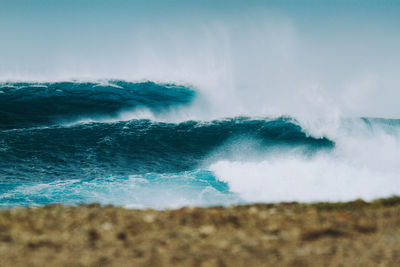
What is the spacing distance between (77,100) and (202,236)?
35.4 m

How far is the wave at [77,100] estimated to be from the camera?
2975 centimetres

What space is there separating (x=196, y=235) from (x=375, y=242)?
5.76 feet

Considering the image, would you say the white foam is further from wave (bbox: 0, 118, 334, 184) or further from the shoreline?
the shoreline

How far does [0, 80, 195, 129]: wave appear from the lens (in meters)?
29.8

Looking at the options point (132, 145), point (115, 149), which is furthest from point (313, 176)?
point (115, 149)

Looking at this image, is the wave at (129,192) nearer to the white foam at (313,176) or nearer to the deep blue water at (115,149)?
the deep blue water at (115,149)

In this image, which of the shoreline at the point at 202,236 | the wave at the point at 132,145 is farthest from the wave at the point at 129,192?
the shoreline at the point at 202,236

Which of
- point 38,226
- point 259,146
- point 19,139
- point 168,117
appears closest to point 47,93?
point 168,117

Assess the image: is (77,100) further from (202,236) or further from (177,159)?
(202,236)

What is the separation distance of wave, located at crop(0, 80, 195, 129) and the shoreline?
82.3 ft

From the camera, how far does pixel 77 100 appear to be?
36.0m

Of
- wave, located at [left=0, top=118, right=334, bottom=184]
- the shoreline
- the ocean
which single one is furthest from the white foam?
the shoreline

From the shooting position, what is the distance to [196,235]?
3445mm

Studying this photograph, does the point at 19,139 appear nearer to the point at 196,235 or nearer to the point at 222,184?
the point at 222,184
